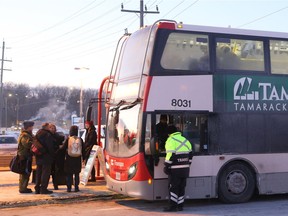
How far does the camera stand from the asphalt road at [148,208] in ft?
30.5

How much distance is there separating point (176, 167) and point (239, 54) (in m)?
3.19

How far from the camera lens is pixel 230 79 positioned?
10.4m

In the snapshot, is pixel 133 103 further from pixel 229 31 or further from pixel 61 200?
pixel 61 200

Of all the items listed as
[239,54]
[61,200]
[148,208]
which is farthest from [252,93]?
[61,200]

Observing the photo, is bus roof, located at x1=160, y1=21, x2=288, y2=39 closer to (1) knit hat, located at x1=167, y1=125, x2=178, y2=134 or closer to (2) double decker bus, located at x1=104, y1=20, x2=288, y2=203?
(2) double decker bus, located at x1=104, y1=20, x2=288, y2=203

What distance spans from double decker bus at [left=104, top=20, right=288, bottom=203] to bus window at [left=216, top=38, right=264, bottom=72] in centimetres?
2

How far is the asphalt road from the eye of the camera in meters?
9.30

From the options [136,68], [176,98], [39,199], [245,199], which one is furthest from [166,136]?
[39,199]

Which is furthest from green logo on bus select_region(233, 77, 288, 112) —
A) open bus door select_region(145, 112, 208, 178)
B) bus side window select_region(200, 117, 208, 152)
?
open bus door select_region(145, 112, 208, 178)

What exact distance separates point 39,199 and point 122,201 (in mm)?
1960

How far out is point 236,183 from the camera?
34.1 ft

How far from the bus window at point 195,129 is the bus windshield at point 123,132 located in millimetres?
985

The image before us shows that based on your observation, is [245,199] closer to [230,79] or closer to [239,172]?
[239,172]

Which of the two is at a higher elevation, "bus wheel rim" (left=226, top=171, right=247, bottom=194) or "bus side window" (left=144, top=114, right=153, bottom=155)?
"bus side window" (left=144, top=114, right=153, bottom=155)
